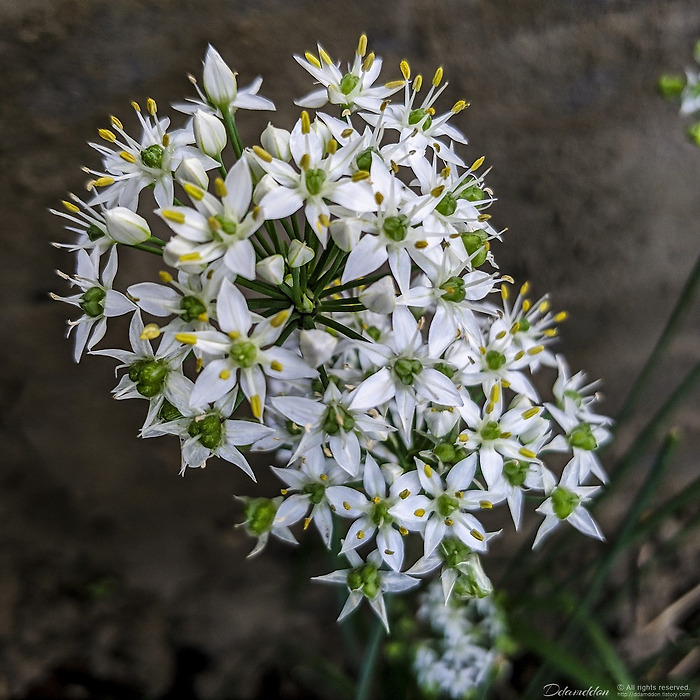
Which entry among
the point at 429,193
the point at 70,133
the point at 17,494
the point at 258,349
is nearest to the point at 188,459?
the point at 258,349

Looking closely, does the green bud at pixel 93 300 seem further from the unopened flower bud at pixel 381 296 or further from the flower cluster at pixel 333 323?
the unopened flower bud at pixel 381 296

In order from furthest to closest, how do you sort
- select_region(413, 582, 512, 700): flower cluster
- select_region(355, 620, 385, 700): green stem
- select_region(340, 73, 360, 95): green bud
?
select_region(413, 582, 512, 700): flower cluster < select_region(355, 620, 385, 700): green stem < select_region(340, 73, 360, 95): green bud

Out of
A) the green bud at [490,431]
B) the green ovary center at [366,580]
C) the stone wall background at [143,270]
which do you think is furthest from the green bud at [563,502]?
the stone wall background at [143,270]

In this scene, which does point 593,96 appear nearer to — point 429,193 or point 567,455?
point 429,193

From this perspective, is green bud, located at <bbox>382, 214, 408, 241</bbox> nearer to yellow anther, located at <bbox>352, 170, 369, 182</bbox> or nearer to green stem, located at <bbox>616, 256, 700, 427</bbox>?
yellow anther, located at <bbox>352, 170, 369, 182</bbox>

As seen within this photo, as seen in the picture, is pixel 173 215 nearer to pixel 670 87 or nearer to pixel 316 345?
pixel 316 345

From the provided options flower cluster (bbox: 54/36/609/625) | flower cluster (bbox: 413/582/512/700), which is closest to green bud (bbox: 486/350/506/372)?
flower cluster (bbox: 54/36/609/625)
